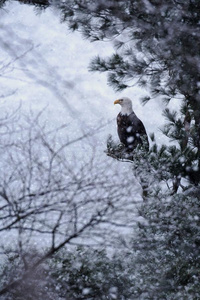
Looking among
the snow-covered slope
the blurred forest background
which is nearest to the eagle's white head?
the blurred forest background

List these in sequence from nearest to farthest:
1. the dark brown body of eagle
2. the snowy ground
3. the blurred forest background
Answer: the blurred forest background
the dark brown body of eagle
the snowy ground

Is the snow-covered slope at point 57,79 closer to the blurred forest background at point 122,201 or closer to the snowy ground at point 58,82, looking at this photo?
the snowy ground at point 58,82

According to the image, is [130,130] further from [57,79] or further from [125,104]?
[57,79]

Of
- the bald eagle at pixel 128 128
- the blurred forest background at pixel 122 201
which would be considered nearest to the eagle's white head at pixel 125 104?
the bald eagle at pixel 128 128

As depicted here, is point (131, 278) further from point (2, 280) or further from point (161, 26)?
point (161, 26)

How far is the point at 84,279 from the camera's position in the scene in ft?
9.29

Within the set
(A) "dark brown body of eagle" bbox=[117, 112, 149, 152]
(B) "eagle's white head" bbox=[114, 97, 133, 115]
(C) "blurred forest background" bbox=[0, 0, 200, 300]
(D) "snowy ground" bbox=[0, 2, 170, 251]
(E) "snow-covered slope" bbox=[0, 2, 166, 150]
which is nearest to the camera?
(C) "blurred forest background" bbox=[0, 0, 200, 300]

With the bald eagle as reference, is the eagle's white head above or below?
above

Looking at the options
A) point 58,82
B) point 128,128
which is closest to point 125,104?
point 128,128

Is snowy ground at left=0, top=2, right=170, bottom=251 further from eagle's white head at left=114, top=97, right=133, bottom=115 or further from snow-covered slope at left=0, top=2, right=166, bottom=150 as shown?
eagle's white head at left=114, top=97, right=133, bottom=115

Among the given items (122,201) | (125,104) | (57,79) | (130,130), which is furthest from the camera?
(57,79)

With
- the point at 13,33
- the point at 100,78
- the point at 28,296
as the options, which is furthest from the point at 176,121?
the point at 13,33

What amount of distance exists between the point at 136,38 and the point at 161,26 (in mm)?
352

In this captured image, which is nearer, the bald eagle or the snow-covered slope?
the bald eagle
